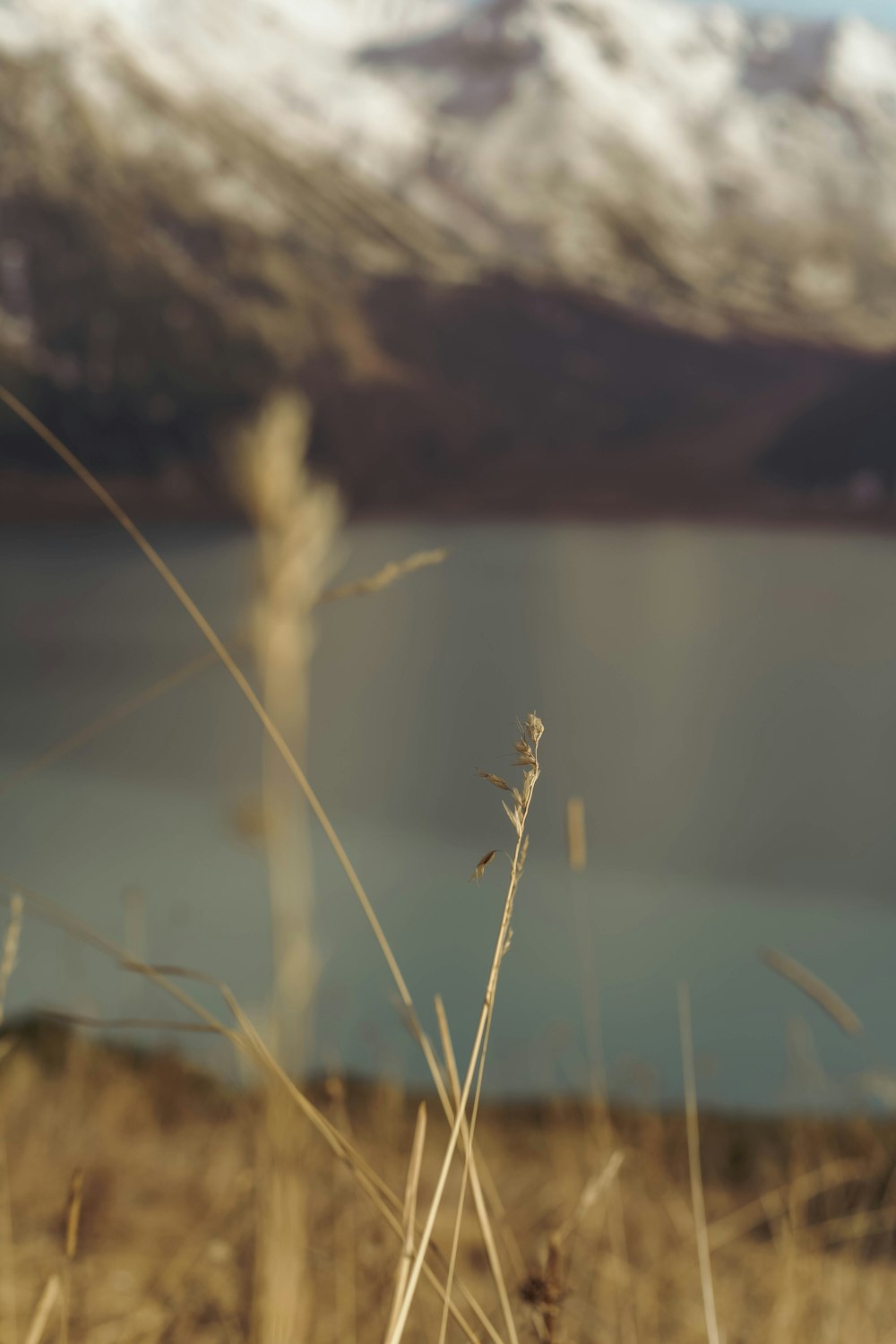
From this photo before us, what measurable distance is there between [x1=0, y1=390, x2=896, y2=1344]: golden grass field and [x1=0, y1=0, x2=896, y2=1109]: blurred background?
3.22ft

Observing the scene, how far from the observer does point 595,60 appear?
10.8 feet

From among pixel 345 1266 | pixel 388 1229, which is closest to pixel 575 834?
pixel 388 1229

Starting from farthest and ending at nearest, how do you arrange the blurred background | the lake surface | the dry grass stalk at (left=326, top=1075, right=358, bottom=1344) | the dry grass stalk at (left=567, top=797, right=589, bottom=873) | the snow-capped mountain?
1. the snow-capped mountain
2. the blurred background
3. the lake surface
4. the dry grass stalk at (left=326, top=1075, right=358, bottom=1344)
5. the dry grass stalk at (left=567, top=797, right=589, bottom=873)

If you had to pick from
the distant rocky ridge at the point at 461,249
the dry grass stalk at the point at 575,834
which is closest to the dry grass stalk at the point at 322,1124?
the dry grass stalk at the point at 575,834

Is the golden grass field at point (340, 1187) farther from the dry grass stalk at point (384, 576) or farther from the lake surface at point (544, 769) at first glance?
the lake surface at point (544, 769)

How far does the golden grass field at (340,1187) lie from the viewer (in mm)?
209

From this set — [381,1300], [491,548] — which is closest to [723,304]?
[491,548]

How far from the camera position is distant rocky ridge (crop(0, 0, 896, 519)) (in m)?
3.19

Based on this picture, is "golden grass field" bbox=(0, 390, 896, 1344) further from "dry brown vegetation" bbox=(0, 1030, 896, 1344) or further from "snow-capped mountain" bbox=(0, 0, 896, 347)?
"snow-capped mountain" bbox=(0, 0, 896, 347)

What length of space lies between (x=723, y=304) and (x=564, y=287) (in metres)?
0.54

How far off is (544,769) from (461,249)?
1.92m

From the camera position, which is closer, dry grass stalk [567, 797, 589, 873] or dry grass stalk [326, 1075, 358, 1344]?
dry grass stalk [567, 797, 589, 873]

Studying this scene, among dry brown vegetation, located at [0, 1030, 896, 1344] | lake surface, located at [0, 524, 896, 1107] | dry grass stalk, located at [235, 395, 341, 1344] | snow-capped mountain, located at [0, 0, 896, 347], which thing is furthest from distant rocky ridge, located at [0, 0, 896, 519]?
dry grass stalk, located at [235, 395, 341, 1344]

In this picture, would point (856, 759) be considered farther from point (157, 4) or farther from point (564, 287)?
point (157, 4)
